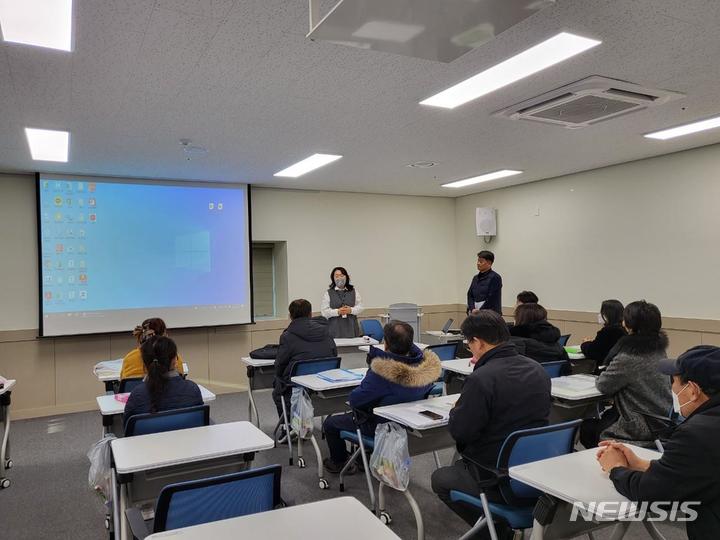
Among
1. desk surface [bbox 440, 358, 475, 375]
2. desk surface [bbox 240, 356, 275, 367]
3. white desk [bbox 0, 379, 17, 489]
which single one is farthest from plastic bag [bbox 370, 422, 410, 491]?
white desk [bbox 0, 379, 17, 489]

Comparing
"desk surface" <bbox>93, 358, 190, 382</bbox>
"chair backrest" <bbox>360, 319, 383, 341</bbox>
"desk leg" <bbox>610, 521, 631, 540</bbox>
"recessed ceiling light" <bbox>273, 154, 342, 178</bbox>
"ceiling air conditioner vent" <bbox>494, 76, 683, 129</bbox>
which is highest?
"recessed ceiling light" <bbox>273, 154, 342, 178</bbox>

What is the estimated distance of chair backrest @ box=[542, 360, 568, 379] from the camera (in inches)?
156

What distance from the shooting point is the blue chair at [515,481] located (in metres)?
2.27

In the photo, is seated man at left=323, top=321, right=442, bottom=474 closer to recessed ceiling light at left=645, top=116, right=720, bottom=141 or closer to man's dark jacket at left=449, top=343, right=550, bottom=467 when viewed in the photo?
man's dark jacket at left=449, top=343, right=550, bottom=467

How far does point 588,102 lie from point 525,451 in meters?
2.71

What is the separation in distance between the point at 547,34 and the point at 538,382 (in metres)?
1.83

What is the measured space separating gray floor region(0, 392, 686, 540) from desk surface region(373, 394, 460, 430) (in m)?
0.75

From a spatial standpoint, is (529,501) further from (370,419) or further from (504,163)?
(504,163)

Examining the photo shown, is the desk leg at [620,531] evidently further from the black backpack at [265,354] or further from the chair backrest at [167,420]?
the black backpack at [265,354]

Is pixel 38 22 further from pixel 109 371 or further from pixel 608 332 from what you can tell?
pixel 608 332

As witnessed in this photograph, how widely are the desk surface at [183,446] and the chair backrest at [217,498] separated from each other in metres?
0.56

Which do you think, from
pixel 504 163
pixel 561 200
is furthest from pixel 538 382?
pixel 561 200

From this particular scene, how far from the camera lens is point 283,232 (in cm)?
757

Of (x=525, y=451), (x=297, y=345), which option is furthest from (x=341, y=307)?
(x=525, y=451)
